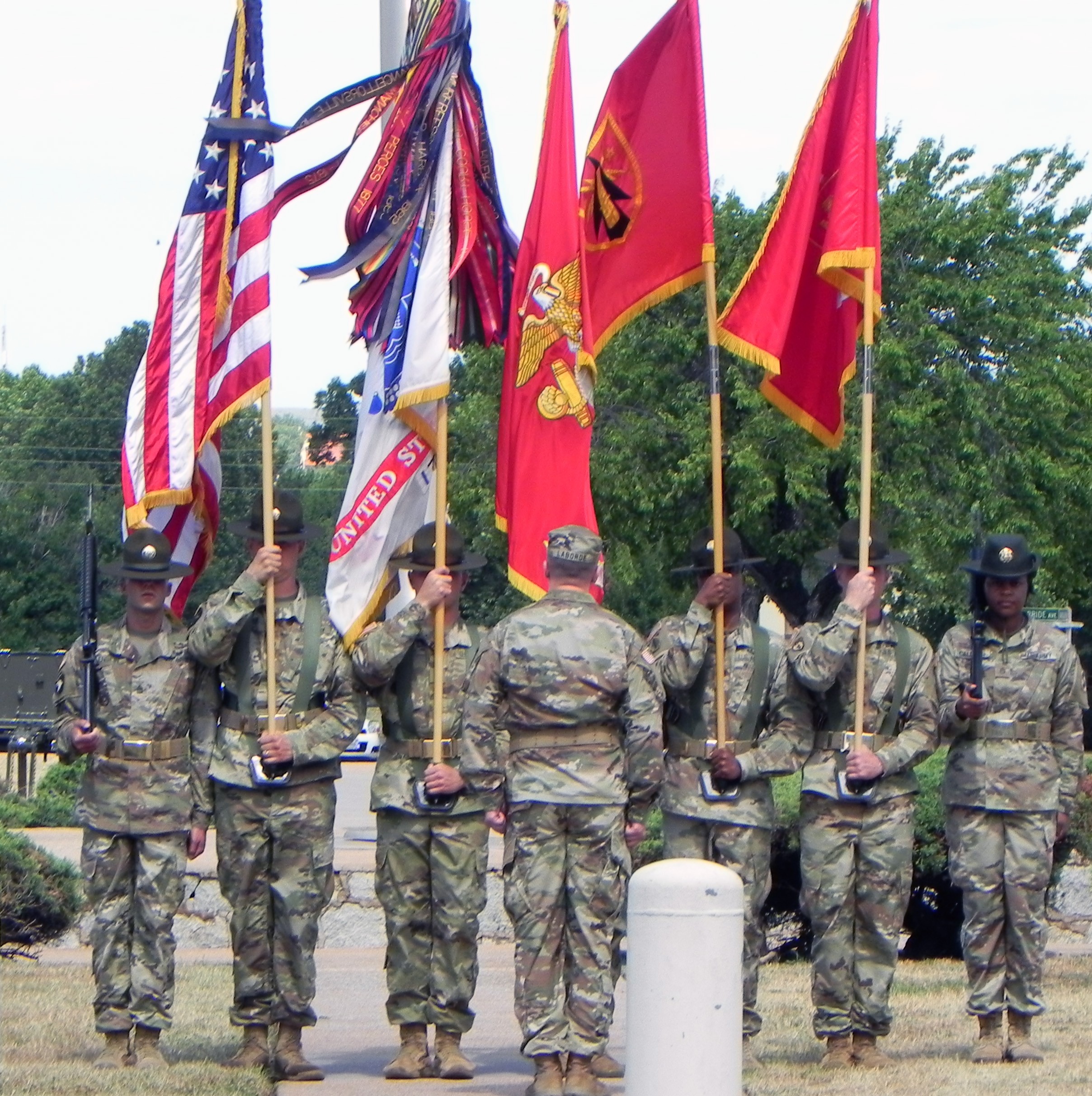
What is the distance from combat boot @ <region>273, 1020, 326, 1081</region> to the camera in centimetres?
799

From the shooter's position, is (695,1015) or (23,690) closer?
(695,1015)

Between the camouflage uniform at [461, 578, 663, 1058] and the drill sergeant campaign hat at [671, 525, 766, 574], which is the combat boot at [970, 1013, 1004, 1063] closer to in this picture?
the camouflage uniform at [461, 578, 663, 1058]

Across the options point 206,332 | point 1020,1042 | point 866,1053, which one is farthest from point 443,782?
point 1020,1042

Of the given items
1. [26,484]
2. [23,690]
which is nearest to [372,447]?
[23,690]

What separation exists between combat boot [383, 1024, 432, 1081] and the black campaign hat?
2.13 m

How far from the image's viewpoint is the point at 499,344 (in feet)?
33.5

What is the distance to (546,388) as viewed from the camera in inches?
→ 351

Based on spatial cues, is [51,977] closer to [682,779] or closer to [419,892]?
[419,892]

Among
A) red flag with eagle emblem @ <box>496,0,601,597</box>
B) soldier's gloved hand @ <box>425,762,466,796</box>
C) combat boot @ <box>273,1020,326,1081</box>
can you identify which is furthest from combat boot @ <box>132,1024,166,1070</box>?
red flag with eagle emblem @ <box>496,0,601,597</box>

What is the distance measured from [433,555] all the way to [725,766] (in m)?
1.54

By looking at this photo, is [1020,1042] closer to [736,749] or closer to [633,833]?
[736,749]

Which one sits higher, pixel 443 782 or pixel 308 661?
pixel 308 661

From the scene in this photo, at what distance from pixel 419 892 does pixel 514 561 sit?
1545 millimetres

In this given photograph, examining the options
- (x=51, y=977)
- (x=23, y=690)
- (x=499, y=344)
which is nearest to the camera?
(x=499, y=344)
